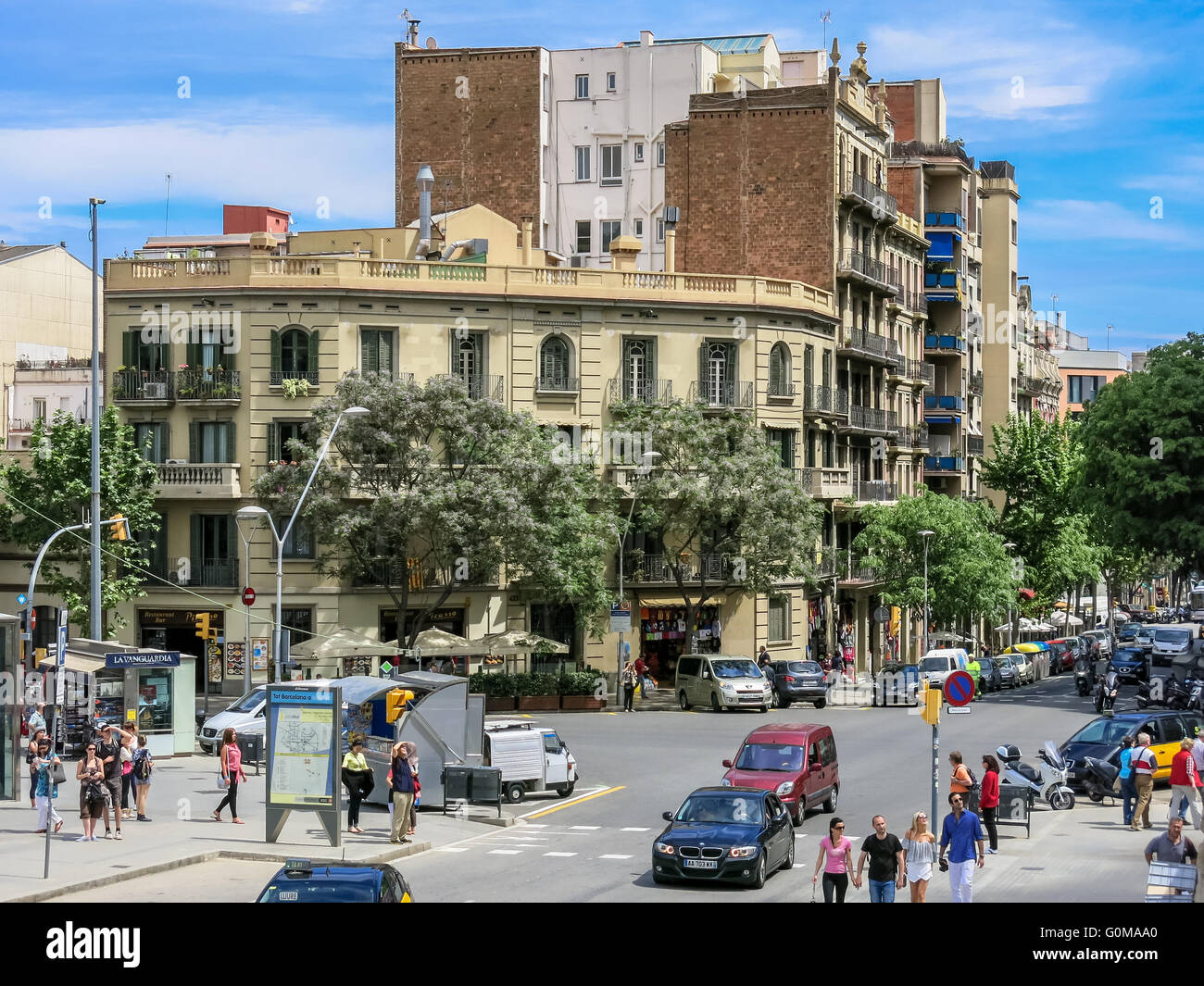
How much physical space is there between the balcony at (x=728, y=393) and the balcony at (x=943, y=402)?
33.2m

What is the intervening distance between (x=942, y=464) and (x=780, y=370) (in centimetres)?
3187

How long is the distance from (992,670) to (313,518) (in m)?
26.9

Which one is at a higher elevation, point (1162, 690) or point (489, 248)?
point (489, 248)

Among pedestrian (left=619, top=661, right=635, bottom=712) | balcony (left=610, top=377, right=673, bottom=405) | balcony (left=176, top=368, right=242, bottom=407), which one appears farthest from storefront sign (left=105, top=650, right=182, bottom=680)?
balcony (left=610, top=377, right=673, bottom=405)

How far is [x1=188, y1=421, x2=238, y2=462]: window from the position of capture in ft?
182

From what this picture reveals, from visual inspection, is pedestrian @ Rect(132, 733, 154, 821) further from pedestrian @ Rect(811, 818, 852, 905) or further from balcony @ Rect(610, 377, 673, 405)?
balcony @ Rect(610, 377, 673, 405)

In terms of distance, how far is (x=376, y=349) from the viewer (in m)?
56.1

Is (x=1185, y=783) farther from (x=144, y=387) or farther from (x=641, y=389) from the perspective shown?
(x=144, y=387)

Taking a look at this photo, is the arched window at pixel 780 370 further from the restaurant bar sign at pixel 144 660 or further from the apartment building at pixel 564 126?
the restaurant bar sign at pixel 144 660

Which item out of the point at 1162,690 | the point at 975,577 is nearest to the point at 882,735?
the point at 1162,690

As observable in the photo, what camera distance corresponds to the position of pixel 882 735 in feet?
141

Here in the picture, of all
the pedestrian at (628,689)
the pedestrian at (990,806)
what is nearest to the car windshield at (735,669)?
the pedestrian at (628,689)
